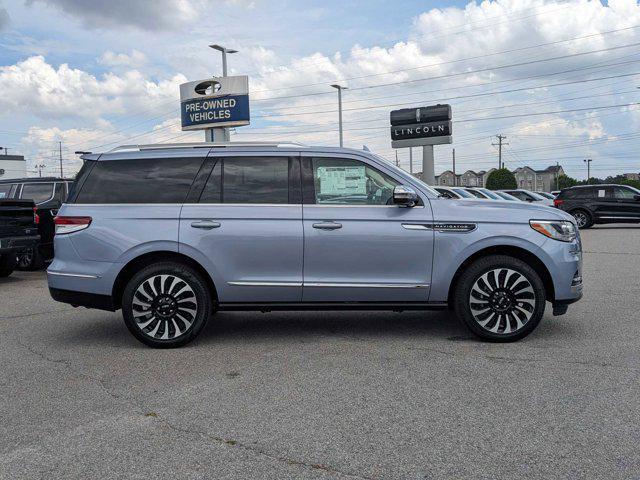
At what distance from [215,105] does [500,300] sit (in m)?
25.7

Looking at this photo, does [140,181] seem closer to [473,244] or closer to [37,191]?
[473,244]

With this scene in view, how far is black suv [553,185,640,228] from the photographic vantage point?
2255 cm

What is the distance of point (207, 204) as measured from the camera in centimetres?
573

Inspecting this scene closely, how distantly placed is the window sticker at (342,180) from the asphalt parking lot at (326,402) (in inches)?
55.9

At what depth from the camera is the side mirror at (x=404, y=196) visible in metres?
5.49

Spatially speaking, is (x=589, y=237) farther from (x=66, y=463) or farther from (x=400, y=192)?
(x=66, y=463)

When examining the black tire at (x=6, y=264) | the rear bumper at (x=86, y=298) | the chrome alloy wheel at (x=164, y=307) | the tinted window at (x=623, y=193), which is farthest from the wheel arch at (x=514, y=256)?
the tinted window at (x=623, y=193)

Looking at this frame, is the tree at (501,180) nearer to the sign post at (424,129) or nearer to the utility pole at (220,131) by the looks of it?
the sign post at (424,129)

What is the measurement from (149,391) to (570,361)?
3328 mm

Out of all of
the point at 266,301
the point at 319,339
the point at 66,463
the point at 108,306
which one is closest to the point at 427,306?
the point at 319,339

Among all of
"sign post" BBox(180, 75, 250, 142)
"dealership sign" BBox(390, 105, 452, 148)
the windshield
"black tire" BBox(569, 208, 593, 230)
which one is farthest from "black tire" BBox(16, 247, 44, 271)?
"dealership sign" BBox(390, 105, 452, 148)

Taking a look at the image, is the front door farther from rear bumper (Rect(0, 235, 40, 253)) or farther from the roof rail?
rear bumper (Rect(0, 235, 40, 253))

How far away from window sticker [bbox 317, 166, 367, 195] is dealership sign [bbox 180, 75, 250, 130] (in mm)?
23798

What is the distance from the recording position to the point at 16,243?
1024 centimetres
